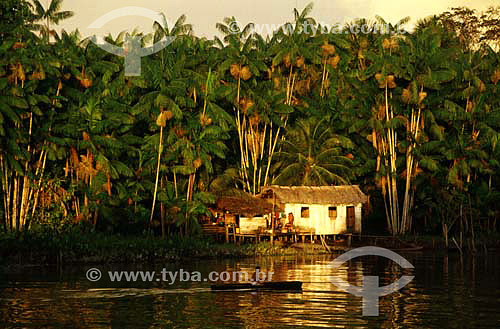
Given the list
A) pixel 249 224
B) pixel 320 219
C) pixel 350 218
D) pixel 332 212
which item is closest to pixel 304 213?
pixel 320 219

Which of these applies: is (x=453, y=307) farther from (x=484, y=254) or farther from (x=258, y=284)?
(x=484, y=254)

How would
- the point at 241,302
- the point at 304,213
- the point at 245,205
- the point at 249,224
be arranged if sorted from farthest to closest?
the point at 304,213, the point at 249,224, the point at 245,205, the point at 241,302

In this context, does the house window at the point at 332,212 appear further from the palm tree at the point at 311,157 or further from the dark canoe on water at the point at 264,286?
→ the dark canoe on water at the point at 264,286

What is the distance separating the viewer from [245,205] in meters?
44.0

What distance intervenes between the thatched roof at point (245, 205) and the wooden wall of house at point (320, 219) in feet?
8.87

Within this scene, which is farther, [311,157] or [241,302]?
[311,157]

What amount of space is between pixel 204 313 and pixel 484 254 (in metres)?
24.3

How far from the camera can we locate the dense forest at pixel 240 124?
40.4 meters

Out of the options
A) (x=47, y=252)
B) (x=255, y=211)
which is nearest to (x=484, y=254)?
(x=255, y=211)

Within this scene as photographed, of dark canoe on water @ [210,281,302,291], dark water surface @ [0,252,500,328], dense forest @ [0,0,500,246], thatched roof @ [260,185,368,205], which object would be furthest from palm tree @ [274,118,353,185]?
dark canoe on water @ [210,281,302,291]

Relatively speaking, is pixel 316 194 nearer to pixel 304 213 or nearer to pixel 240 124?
pixel 304 213

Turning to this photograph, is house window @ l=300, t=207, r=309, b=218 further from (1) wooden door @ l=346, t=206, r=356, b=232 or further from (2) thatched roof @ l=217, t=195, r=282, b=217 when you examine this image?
(2) thatched roof @ l=217, t=195, r=282, b=217

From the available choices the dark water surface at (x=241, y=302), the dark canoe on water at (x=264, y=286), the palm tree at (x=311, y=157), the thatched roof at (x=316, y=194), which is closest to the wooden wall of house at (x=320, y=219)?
the thatched roof at (x=316, y=194)

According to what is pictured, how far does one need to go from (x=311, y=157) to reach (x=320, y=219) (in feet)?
11.8
